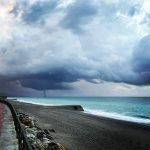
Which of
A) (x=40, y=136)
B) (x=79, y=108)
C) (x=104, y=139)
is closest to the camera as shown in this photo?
(x=40, y=136)

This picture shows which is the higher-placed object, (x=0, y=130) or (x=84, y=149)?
(x=0, y=130)

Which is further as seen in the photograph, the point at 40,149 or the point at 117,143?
the point at 117,143

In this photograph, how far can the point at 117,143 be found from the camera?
69.1 feet

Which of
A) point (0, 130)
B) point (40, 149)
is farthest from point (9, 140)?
→ point (0, 130)

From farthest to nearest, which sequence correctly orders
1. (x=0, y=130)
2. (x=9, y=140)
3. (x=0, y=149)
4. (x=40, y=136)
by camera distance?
(x=0, y=130) < (x=40, y=136) < (x=9, y=140) < (x=0, y=149)

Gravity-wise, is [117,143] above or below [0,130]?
below

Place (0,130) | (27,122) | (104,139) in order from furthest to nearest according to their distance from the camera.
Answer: (27,122) < (104,139) < (0,130)

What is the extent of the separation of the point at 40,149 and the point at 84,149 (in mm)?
5044

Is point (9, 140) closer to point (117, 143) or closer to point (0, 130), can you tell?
point (0, 130)

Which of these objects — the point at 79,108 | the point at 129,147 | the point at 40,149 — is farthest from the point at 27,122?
the point at 79,108

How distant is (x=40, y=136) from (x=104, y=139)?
277 inches

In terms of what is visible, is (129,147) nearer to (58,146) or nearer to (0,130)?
(58,146)

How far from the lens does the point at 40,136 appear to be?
56.6 feet

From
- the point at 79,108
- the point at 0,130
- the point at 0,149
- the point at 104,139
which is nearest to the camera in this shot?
the point at 0,149
